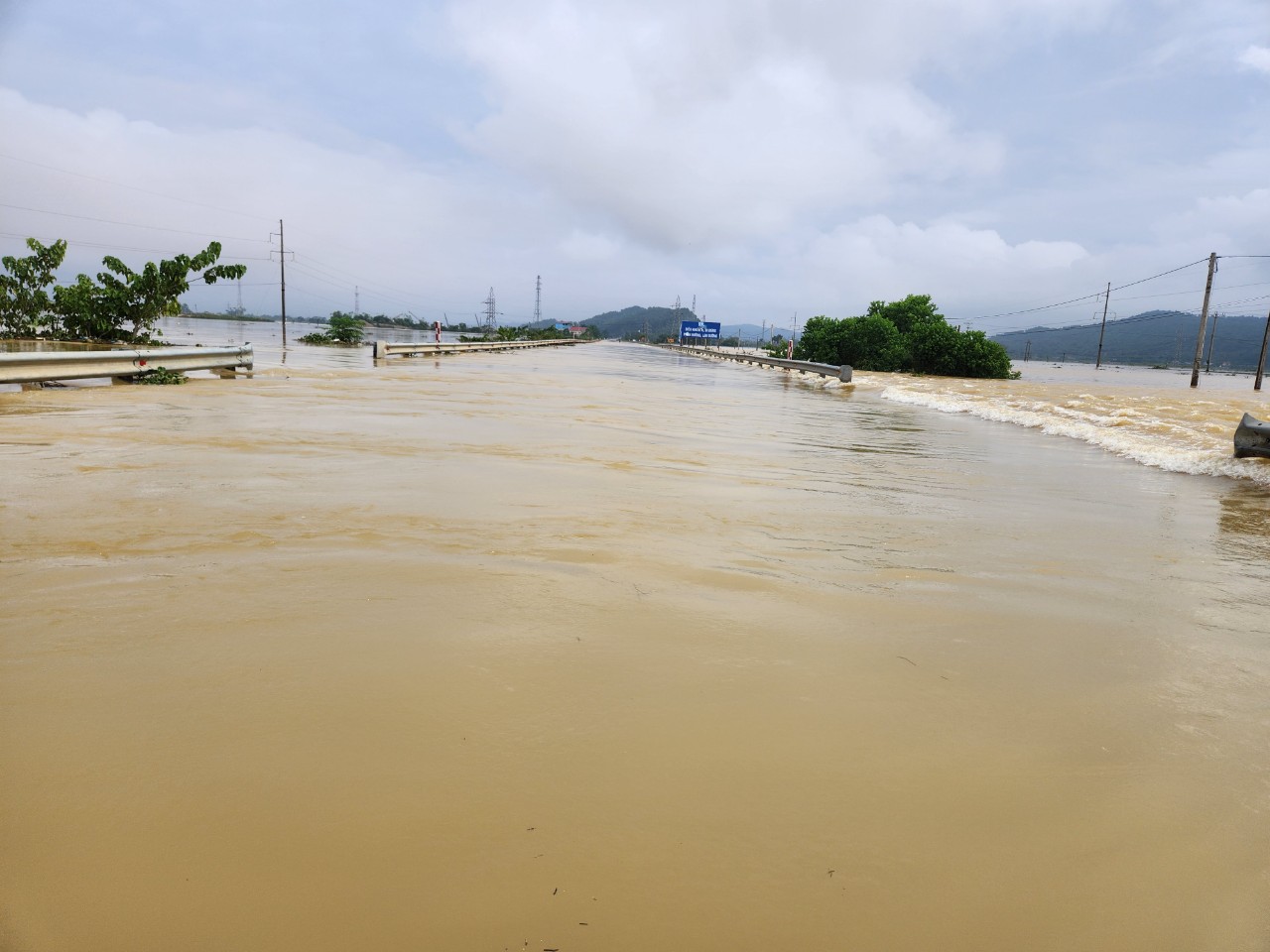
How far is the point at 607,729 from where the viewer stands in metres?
2.09

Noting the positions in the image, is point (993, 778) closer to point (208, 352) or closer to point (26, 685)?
point (26, 685)

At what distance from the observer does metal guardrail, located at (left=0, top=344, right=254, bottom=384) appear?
1066cm

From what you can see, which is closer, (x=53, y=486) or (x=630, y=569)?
(x=630, y=569)

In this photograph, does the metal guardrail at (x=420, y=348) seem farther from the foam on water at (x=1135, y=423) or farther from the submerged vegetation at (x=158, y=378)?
the foam on water at (x=1135, y=423)

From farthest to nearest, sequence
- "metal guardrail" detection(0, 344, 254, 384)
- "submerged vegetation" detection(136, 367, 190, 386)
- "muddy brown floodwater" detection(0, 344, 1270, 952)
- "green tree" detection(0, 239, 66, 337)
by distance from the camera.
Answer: "green tree" detection(0, 239, 66, 337) → "submerged vegetation" detection(136, 367, 190, 386) → "metal guardrail" detection(0, 344, 254, 384) → "muddy brown floodwater" detection(0, 344, 1270, 952)

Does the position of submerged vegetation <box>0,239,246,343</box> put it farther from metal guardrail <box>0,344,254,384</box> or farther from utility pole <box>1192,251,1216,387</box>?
utility pole <box>1192,251,1216,387</box>

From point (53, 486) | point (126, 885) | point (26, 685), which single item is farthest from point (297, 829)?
point (53, 486)

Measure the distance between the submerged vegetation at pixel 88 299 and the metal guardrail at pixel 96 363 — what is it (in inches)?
459

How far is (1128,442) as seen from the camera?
10.4 metres

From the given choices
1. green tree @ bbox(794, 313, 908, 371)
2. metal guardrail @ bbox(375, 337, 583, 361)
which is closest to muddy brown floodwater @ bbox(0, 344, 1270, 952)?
metal guardrail @ bbox(375, 337, 583, 361)

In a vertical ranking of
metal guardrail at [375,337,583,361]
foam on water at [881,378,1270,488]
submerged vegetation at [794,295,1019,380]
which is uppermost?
submerged vegetation at [794,295,1019,380]

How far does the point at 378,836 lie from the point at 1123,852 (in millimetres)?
1845

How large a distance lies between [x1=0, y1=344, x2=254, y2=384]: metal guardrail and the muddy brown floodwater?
8.11 m

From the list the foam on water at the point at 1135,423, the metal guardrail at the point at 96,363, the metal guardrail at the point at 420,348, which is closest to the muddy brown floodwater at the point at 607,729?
the foam on water at the point at 1135,423
